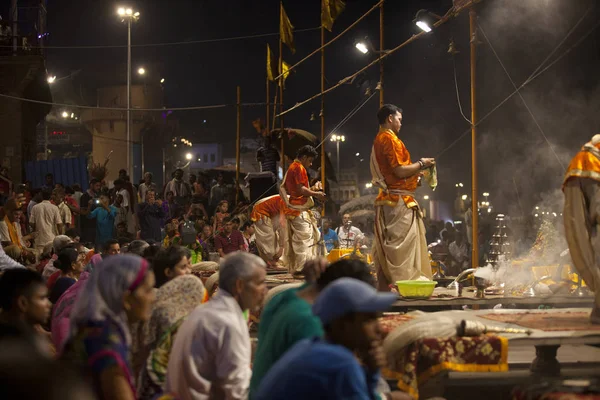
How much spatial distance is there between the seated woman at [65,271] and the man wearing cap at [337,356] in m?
5.20

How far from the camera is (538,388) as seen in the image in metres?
4.54

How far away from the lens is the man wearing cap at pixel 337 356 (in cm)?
294

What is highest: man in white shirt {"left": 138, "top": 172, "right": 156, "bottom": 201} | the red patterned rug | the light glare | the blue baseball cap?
the light glare

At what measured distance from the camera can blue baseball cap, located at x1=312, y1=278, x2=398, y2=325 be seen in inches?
131

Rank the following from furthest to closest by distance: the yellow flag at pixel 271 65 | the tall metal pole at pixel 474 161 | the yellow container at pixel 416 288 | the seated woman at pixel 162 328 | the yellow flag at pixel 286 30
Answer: the yellow flag at pixel 271 65 < the yellow flag at pixel 286 30 < the tall metal pole at pixel 474 161 < the yellow container at pixel 416 288 < the seated woman at pixel 162 328

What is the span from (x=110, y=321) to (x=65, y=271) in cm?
477

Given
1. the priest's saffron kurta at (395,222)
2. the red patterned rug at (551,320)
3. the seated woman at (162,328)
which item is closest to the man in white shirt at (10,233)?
the priest's saffron kurta at (395,222)

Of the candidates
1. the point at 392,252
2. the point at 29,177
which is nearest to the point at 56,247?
the point at 392,252

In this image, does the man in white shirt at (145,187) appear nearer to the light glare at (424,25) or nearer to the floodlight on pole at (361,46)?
the floodlight on pole at (361,46)

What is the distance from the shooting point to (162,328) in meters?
5.18

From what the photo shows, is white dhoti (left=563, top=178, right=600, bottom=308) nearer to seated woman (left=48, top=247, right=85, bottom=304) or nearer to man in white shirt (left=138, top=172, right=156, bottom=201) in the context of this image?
seated woman (left=48, top=247, right=85, bottom=304)

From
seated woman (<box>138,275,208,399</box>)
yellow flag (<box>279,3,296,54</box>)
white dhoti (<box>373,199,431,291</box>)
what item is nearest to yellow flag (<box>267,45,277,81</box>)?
yellow flag (<box>279,3,296,54</box>)

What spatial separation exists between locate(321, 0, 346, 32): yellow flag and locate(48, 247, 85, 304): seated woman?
520 inches

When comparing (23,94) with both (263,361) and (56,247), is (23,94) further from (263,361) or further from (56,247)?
(263,361)
